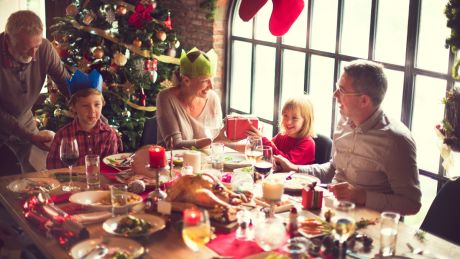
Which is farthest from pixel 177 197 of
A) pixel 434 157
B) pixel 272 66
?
pixel 272 66

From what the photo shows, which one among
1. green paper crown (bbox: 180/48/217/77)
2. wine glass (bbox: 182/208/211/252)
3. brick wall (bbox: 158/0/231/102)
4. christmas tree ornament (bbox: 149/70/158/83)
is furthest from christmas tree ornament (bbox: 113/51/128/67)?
wine glass (bbox: 182/208/211/252)

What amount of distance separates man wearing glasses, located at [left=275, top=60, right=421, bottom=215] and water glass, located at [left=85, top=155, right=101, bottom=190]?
0.94 metres

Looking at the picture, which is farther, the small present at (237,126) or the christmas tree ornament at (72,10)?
the christmas tree ornament at (72,10)

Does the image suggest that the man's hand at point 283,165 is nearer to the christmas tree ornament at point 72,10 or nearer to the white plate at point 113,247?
the white plate at point 113,247

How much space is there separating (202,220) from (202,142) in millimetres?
1639

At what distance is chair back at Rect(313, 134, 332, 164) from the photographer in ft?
11.6

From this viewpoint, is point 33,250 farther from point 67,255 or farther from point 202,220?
point 202,220

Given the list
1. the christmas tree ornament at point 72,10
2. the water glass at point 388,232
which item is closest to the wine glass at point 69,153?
the water glass at point 388,232

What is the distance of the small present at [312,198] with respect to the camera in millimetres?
2469

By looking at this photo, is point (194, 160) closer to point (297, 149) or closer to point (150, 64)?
point (297, 149)

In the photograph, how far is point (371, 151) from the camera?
9.32 ft

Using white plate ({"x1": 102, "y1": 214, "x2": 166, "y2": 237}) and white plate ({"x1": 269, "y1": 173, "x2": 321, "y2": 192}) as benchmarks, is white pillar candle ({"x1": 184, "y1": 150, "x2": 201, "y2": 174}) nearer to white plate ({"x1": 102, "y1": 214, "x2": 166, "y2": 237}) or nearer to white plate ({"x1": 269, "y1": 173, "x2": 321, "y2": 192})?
white plate ({"x1": 269, "y1": 173, "x2": 321, "y2": 192})

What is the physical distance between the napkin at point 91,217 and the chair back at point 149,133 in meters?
1.49

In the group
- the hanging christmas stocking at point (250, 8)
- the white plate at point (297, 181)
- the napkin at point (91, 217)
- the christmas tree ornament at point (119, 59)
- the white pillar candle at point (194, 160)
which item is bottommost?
the napkin at point (91, 217)
